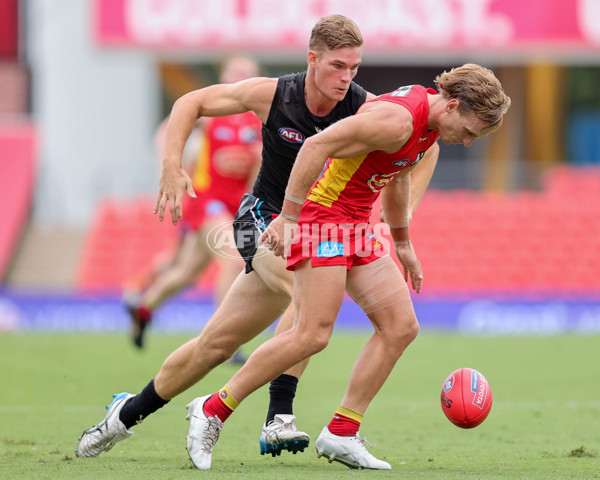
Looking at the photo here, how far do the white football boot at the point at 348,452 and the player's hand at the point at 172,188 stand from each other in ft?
4.31

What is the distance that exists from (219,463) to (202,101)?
71.7 inches

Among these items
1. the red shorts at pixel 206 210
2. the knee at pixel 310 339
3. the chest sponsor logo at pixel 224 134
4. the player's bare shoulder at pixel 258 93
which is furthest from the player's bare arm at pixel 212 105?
the chest sponsor logo at pixel 224 134

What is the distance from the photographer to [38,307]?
1527cm

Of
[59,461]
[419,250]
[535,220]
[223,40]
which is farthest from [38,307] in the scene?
[59,461]

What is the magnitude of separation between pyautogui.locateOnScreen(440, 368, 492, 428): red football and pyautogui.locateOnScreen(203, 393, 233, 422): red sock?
1190 millimetres

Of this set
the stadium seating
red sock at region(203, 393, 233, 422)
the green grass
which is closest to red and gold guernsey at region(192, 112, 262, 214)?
the green grass

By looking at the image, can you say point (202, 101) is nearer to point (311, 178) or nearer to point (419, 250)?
point (311, 178)

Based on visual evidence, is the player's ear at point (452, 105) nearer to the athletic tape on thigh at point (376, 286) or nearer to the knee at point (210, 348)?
the athletic tape on thigh at point (376, 286)

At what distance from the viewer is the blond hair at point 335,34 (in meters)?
5.00

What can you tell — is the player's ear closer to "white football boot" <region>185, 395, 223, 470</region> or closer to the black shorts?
the black shorts

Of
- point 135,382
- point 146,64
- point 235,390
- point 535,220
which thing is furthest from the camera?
point 146,64

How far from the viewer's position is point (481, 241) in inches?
738

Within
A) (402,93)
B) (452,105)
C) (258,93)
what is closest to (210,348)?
(258,93)

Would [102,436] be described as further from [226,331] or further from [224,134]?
[224,134]
